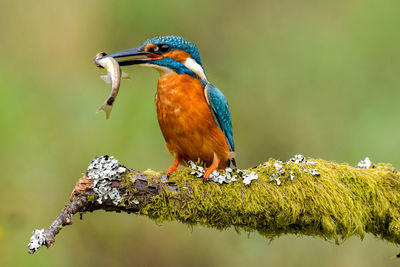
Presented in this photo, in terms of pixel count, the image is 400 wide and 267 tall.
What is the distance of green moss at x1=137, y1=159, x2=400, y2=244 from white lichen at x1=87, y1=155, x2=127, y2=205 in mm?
223

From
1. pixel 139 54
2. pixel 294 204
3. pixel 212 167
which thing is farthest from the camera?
pixel 139 54

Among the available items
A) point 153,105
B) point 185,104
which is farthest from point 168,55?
point 153,105

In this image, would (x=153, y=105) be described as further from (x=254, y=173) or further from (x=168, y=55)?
(x=254, y=173)

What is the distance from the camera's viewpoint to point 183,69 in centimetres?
358

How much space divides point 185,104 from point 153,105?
69.9 inches

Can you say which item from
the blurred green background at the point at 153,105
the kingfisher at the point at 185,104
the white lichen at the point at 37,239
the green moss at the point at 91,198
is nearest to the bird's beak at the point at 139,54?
the kingfisher at the point at 185,104

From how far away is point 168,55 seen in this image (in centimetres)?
354

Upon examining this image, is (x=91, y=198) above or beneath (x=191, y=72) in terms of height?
beneath

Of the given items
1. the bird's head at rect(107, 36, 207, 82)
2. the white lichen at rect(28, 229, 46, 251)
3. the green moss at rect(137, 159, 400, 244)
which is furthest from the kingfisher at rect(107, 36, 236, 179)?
the white lichen at rect(28, 229, 46, 251)

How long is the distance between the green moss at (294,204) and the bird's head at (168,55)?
35.9 inches

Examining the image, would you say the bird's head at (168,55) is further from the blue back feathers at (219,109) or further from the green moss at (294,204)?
the green moss at (294,204)

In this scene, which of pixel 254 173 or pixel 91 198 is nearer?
pixel 91 198

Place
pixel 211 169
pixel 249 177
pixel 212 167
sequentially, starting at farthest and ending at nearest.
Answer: pixel 212 167 → pixel 211 169 → pixel 249 177

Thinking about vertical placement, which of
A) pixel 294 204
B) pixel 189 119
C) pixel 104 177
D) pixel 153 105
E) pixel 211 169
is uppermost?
pixel 153 105
